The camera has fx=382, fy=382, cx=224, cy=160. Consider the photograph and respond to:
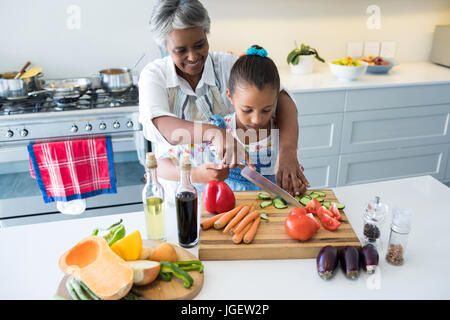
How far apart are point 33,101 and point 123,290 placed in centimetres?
179

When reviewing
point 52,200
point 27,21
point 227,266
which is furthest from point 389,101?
point 27,21

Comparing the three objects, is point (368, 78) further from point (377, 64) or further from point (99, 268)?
point (99, 268)

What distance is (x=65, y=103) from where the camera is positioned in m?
2.19

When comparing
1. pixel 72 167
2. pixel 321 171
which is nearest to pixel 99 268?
pixel 72 167

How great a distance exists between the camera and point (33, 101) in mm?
2232

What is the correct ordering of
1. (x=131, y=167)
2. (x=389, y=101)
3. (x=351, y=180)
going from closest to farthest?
(x=131, y=167) < (x=389, y=101) < (x=351, y=180)

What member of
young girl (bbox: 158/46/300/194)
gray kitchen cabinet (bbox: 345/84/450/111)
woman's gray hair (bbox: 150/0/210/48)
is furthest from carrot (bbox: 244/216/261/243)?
gray kitchen cabinet (bbox: 345/84/450/111)

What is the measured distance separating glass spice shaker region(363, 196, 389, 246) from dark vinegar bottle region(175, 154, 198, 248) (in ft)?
1.58

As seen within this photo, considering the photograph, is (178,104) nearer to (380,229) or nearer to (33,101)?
(380,229)

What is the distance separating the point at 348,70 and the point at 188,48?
160 cm

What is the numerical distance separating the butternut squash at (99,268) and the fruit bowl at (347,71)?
214cm

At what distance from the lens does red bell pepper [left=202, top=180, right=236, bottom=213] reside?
115 cm

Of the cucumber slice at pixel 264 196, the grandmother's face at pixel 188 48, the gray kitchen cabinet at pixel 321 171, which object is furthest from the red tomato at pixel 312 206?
the gray kitchen cabinet at pixel 321 171

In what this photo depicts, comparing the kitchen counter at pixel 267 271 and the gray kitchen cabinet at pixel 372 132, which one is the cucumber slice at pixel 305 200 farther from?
the gray kitchen cabinet at pixel 372 132
